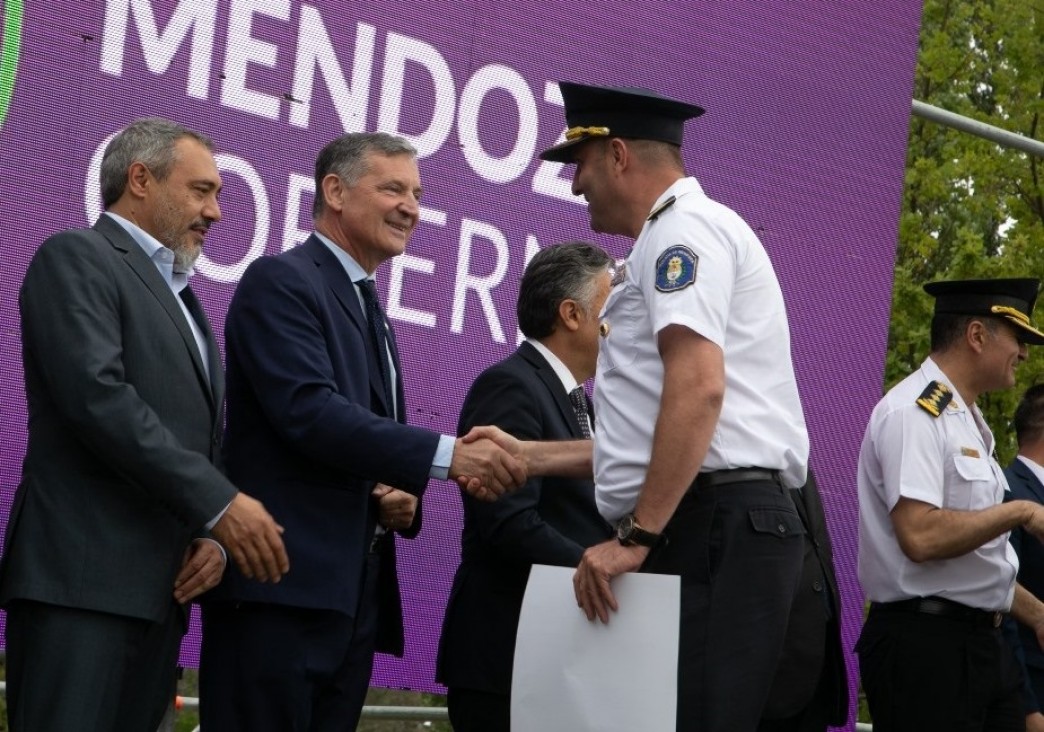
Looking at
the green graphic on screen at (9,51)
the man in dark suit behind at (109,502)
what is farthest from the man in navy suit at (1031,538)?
the green graphic on screen at (9,51)

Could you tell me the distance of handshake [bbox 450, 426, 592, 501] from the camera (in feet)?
11.2

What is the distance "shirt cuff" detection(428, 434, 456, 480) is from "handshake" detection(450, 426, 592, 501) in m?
0.01

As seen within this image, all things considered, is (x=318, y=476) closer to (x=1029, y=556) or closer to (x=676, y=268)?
(x=676, y=268)

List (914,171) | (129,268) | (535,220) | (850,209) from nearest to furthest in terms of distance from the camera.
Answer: (129,268) < (535,220) < (850,209) < (914,171)

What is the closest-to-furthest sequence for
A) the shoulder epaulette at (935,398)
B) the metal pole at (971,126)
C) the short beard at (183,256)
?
the short beard at (183,256) < the shoulder epaulette at (935,398) < the metal pole at (971,126)

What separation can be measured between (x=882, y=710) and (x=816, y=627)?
42.1 inches

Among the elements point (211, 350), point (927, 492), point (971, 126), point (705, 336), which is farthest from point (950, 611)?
point (971, 126)

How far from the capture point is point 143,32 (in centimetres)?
422

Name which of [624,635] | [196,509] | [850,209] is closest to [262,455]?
[196,509]

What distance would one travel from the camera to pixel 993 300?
458 centimetres

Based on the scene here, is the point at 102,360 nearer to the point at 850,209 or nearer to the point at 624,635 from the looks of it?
the point at 624,635

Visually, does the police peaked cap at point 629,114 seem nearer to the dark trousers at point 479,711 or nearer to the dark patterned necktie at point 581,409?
the dark patterned necktie at point 581,409

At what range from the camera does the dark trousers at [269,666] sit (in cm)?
323

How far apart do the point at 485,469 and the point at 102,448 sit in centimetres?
80
